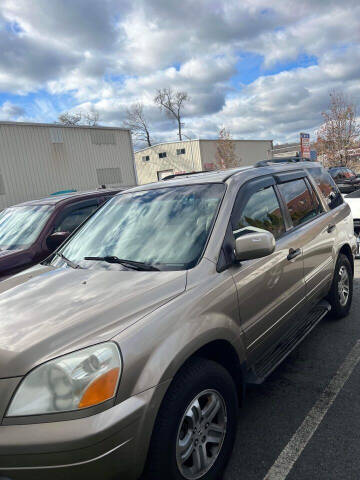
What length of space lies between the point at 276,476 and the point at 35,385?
1533 mm

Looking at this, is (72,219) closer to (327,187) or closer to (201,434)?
(327,187)

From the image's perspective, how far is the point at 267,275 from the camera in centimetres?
277

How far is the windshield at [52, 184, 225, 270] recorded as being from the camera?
251 centimetres

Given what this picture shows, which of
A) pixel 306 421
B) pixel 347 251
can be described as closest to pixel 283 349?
pixel 306 421

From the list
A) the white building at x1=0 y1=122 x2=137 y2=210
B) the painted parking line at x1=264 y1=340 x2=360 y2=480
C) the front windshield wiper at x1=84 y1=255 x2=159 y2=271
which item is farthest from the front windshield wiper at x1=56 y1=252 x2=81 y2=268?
the white building at x1=0 y1=122 x2=137 y2=210

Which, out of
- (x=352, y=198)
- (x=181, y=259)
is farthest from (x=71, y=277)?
(x=352, y=198)

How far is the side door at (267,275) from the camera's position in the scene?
255 centimetres

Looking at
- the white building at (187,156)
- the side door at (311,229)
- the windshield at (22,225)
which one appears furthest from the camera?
the white building at (187,156)

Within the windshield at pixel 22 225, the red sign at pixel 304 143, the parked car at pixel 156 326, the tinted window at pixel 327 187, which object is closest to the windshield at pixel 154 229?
the parked car at pixel 156 326

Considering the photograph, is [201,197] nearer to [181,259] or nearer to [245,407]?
[181,259]

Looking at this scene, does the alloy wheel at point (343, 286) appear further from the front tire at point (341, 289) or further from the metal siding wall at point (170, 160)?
the metal siding wall at point (170, 160)

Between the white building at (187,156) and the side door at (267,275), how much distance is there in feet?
112

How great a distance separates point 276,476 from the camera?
220 centimetres

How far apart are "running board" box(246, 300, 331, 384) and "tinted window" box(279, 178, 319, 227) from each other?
93 centimetres
